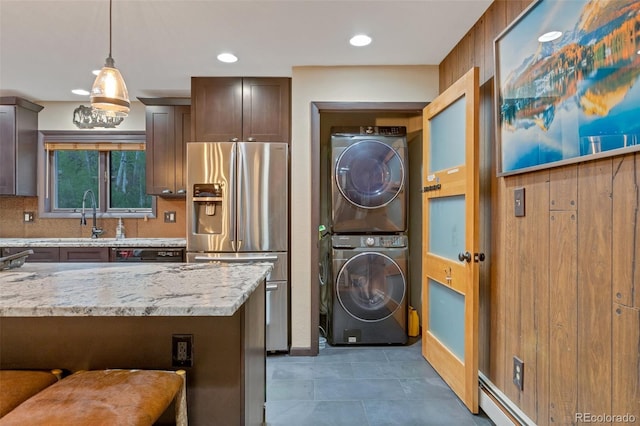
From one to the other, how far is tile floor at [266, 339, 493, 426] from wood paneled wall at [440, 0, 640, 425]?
0.42m

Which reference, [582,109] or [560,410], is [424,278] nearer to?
[560,410]

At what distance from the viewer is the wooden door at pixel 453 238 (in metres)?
2.06

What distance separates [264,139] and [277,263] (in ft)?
3.64

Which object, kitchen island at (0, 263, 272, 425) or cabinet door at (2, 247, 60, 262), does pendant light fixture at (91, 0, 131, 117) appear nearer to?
kitchen island at (0, 263, 272, 425)

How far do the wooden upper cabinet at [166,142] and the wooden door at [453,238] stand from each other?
2.38 meters

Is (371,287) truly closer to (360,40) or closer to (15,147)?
Result: (360,40)

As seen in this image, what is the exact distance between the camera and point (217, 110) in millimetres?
3209

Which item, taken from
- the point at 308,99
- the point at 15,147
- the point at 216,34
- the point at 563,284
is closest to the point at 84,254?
the point at 15,147

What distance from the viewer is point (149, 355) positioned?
1332 mm

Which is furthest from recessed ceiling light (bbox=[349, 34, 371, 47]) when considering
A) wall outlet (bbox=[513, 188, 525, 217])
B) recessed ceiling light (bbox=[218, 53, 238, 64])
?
wall outlet (bbox=[513, 188, 525, 217])

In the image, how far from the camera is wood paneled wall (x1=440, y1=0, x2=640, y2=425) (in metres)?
1.19

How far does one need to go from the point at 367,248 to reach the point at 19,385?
252 cm

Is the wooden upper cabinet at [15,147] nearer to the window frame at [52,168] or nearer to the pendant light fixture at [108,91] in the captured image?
the window frame at [52,168]

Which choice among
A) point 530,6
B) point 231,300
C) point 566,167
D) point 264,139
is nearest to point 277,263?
point 264,139
